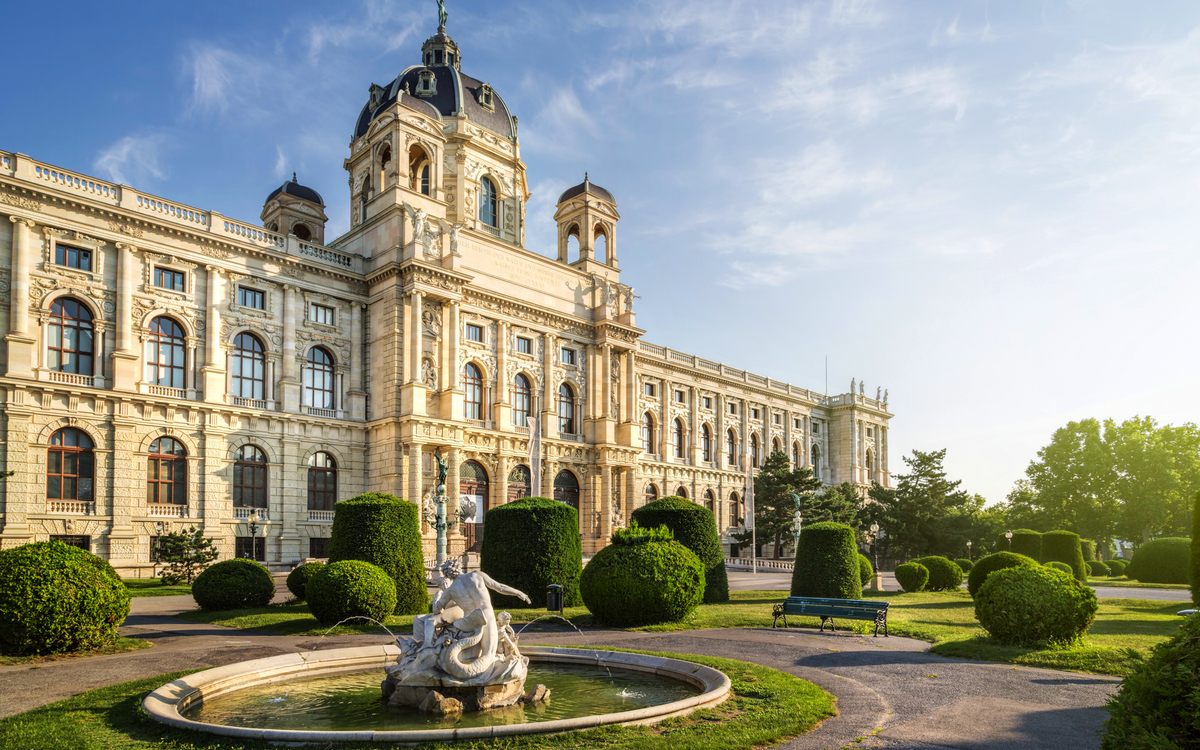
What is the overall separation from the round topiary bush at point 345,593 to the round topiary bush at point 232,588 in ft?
14.0

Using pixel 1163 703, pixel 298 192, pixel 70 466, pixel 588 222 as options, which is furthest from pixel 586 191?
pixel 1163 703

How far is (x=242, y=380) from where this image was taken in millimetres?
37688

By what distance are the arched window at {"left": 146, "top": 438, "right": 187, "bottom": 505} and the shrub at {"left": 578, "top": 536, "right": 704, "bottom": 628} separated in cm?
2330

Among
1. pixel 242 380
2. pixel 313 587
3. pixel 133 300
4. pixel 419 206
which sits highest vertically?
pixel 419 206

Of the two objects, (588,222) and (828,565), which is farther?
(588,222)

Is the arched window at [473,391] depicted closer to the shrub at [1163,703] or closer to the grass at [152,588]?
the grass at [152,588]

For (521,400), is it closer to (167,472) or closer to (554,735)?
(167,472)

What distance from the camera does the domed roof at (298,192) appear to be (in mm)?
52594

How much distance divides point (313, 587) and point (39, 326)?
69.0 feet

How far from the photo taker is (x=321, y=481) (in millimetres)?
39781

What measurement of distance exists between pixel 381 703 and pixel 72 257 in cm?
3061

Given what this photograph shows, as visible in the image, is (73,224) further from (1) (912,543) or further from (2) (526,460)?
(1) (912,543)

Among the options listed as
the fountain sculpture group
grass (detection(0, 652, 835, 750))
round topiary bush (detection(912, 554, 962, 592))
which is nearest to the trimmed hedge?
round topiary bush (detection(912, 554, 962, 592))

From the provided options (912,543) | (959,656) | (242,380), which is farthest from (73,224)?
(912,543)
